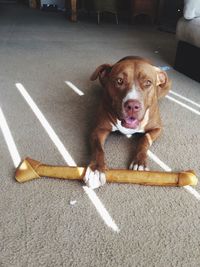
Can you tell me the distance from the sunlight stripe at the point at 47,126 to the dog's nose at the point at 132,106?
0.40 m

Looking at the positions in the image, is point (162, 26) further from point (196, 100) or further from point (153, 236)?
point (153, 236)

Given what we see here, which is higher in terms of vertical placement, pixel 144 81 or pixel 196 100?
pixel 144 81

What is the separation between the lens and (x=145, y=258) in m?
1.18

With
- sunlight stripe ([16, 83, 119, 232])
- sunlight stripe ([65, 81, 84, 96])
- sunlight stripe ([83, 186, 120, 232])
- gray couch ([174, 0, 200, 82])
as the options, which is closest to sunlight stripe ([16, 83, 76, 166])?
sunlight stripe ([16, 83, 119, 232])

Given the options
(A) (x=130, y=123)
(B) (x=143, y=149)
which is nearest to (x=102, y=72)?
(A) (x=130, y=123)

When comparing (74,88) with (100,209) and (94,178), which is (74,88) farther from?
(100,209)

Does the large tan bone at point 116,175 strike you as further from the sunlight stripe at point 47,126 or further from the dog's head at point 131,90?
the dog's head at point 131,90

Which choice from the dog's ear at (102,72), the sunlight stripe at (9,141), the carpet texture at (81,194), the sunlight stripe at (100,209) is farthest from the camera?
the dog's ear at (102,72)

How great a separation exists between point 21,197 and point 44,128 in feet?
2.29

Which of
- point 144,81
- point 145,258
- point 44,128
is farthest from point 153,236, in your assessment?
point 44,128

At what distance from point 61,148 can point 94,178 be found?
0.41 m

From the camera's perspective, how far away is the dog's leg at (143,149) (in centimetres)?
165

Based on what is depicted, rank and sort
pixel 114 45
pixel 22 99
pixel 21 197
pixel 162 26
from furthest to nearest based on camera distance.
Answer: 1. pixel 162 26
2. pixel 114 45
3. pixel 22 99
4. pixel 21 197

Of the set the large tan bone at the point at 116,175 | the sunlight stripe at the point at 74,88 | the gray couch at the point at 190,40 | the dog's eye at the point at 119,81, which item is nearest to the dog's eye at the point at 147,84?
the dog's eye at the point at 119,81
